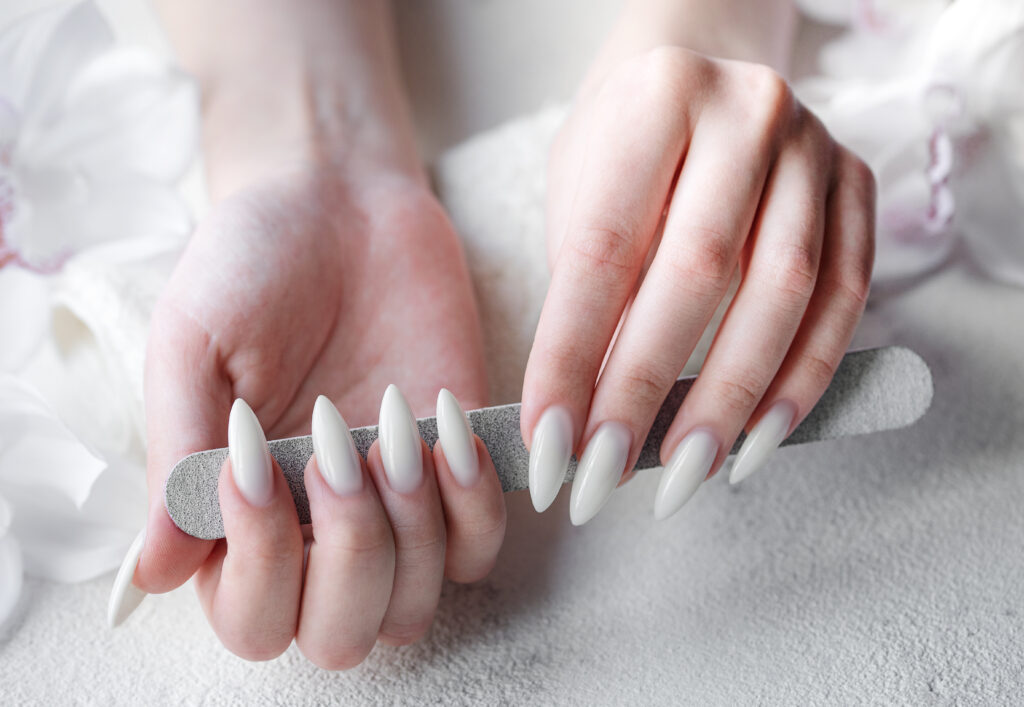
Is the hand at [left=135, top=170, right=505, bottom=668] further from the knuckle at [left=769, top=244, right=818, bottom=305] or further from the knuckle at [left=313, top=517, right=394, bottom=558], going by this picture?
the knuckle at [left=769, top=244, right=818, bottom=305]

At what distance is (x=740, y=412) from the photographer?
0.37m

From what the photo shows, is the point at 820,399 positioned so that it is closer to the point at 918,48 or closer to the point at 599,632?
the point at 599,632

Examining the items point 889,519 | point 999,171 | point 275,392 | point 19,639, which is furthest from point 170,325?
point 999,171

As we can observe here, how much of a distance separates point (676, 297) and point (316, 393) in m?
0.21

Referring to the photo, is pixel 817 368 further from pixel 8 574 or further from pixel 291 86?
pixel 291 86

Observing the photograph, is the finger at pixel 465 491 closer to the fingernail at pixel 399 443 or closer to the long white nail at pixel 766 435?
the fingernail at pixel 399 443

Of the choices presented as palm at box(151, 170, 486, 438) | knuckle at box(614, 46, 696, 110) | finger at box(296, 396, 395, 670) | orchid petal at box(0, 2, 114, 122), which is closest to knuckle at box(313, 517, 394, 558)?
finger at box(296, 396, 395, 670)

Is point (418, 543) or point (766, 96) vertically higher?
point (766, 96)

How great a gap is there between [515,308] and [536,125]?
19cm

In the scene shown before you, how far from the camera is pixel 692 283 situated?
0.37 m

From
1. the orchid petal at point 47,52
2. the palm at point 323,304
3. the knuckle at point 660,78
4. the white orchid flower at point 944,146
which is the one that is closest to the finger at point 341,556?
the palm at point 323,304

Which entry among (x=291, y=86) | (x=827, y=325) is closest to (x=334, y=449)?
(x=827, y=325)

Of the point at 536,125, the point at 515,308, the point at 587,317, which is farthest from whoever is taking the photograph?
the point at 536,125

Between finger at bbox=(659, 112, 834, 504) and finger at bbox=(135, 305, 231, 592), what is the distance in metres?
0.21
